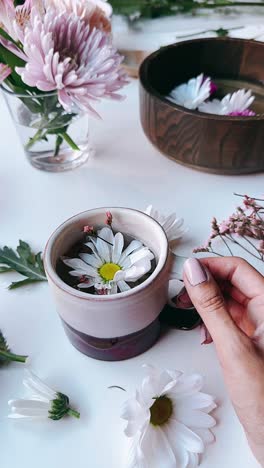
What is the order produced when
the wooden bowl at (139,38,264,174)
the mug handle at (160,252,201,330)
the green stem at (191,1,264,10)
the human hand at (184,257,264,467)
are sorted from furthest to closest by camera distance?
the green stem at (191,1,264,10) < the wooden bowl at (139,38,264,174) < the mug handle at (160,252,201,330) < the human hand at (184,257,264,467)

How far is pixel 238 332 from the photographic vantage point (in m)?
0.43

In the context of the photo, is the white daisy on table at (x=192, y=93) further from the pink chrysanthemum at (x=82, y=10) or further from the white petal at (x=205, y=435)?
the white petal at (x=205, y=435)

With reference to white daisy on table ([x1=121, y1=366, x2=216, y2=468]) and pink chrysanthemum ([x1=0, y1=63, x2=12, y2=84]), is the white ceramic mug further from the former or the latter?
pink chrysanthemum ([x1=0, y1=63, x2=12, y2=84])

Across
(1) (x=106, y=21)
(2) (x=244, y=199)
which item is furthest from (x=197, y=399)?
(1) (x=106, y=21)

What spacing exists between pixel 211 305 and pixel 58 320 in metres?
0.18

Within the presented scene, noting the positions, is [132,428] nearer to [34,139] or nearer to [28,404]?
[28,404]

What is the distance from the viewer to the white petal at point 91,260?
1.60 ft

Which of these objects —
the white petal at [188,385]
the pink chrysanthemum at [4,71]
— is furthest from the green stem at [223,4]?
the white petal at [188,385]

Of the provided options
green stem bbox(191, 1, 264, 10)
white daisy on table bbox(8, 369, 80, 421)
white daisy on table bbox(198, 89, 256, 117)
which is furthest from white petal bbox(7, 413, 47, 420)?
green stem bbox(191, 1, 264, 10)

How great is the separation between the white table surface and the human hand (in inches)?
1.7

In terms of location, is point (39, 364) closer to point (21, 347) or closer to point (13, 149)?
point (21, 347)

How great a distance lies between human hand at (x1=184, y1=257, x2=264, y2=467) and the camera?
0.41 m

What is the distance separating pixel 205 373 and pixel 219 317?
8cm

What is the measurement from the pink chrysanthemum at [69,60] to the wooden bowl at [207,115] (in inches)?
4.0
